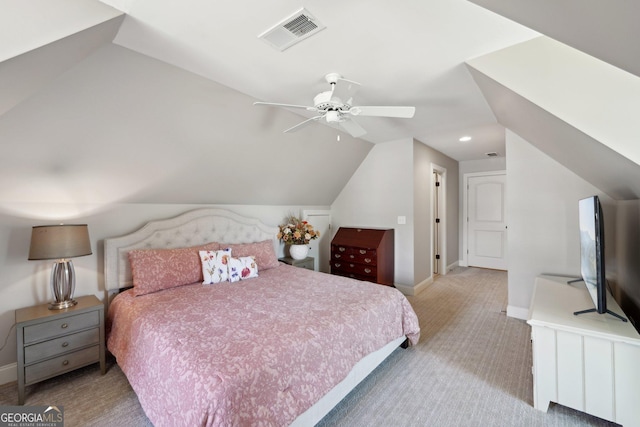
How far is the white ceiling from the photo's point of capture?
1.42 meters

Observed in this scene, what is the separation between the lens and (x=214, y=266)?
2.70 metres

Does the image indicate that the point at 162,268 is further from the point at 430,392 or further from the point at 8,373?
the point at 430,392

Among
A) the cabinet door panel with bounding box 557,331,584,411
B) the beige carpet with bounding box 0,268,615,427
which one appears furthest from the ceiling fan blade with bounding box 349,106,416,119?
the beige carpet with bounding box 0,268,615,427

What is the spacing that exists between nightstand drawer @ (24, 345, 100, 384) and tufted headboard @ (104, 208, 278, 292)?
56cm

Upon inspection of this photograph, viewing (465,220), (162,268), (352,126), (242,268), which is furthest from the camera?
(465,220)

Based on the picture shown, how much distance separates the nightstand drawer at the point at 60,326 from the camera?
1.83 metres

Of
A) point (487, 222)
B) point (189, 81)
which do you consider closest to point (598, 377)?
point (189, 81)

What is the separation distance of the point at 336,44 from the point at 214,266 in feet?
7.37

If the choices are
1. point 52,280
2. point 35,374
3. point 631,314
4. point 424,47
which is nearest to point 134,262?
point 52,280

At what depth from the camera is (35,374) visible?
1.84 m

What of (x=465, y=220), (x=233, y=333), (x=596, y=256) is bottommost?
(x=233, y=333)

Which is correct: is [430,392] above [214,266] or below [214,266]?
below

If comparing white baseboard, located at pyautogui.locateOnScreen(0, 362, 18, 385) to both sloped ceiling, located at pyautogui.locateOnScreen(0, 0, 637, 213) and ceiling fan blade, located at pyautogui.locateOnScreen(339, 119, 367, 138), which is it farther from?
ceiling fan blade, located at pyautogui.locateOnScreen(339, 119, 367, 138)

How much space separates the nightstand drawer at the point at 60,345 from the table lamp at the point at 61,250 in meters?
0.25
